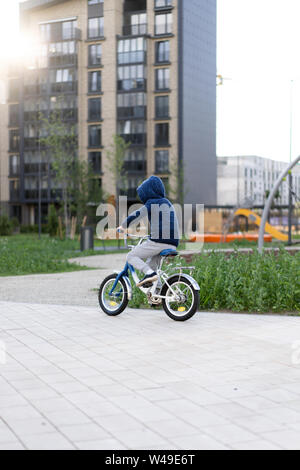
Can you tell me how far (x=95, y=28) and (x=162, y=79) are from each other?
857cm

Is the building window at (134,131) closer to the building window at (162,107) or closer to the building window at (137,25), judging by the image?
the building window at (162,107)

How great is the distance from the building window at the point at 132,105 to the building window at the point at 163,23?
6.12 metres

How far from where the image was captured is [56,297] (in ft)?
36.5

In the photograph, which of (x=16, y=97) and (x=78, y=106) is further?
(x=16, y=97)

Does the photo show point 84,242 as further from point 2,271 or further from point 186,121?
point 186,121

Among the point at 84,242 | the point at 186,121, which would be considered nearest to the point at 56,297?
the point at 84,242

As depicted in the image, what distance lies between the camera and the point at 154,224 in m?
7.98

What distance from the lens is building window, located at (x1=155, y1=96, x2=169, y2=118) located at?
60.8 metres

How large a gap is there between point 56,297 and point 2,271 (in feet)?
19.1

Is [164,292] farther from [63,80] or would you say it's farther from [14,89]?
[14,89]

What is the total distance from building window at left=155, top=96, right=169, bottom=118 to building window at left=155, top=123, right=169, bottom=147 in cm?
94

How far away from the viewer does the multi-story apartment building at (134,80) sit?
6047 centimetres

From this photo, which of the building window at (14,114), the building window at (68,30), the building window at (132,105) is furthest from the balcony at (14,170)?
the building window at (68,30)

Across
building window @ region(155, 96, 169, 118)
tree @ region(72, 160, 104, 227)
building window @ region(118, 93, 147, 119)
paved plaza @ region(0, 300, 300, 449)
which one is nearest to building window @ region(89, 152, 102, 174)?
building window @ region(118, 93, 147, 119)
